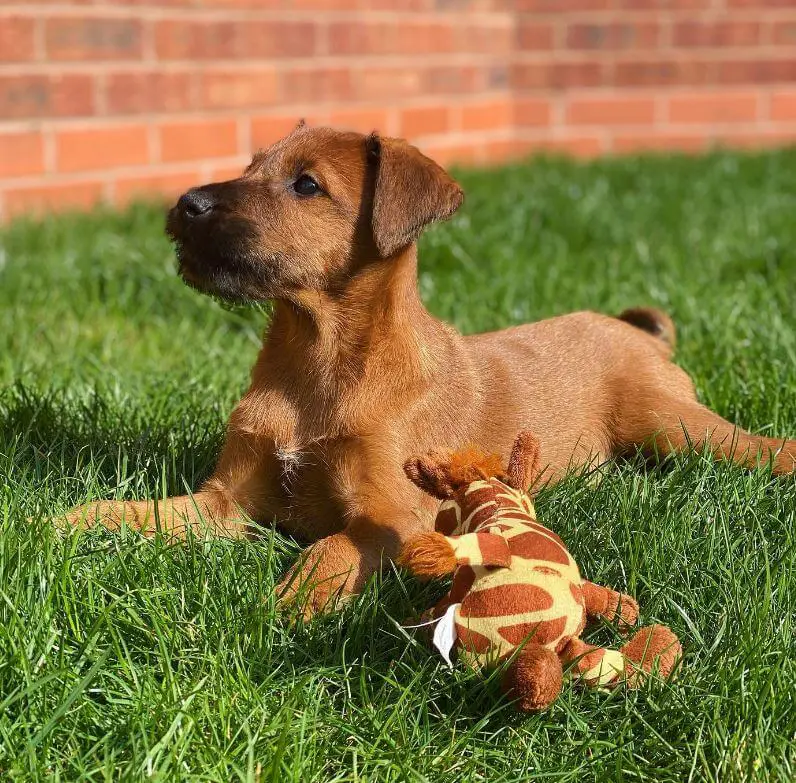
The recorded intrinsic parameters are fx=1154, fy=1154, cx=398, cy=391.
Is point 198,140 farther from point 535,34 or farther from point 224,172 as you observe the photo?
point 535,34

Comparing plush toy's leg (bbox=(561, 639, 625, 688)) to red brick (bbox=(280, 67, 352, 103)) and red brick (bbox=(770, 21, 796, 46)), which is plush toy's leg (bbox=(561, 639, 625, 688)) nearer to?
red brick (bbox=(280, 67, 352, 103))

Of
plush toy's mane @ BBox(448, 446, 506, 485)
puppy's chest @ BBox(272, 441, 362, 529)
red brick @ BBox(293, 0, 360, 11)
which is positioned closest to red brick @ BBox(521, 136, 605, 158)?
red brick @ BBox(293, 0, 360, 11)

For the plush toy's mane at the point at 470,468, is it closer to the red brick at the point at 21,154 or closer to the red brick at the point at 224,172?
the red brick at the point at 21,154

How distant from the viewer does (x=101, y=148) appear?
6.82m

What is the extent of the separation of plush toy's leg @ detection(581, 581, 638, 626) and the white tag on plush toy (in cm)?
34

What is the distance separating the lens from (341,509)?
3006mm

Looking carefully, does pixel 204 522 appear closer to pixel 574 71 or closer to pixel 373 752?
pixel 373 752

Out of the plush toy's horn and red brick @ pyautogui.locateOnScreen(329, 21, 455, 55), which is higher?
red brick @ pyautogui.locateOnScreen(329, 21, 455, 55)

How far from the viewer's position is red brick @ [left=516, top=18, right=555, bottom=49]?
963 centimetres

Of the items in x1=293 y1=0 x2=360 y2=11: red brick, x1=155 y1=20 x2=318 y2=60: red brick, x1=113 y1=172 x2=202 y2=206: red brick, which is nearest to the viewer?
x1=155 y1=20 x2=318 y2=60: red brick

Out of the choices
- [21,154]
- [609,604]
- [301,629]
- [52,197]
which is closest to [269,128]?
[52,197]

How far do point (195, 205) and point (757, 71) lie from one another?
7968 mm

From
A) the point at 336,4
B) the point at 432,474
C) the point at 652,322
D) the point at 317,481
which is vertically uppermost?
the point at 336,4

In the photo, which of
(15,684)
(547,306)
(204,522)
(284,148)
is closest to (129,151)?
(547,306)
